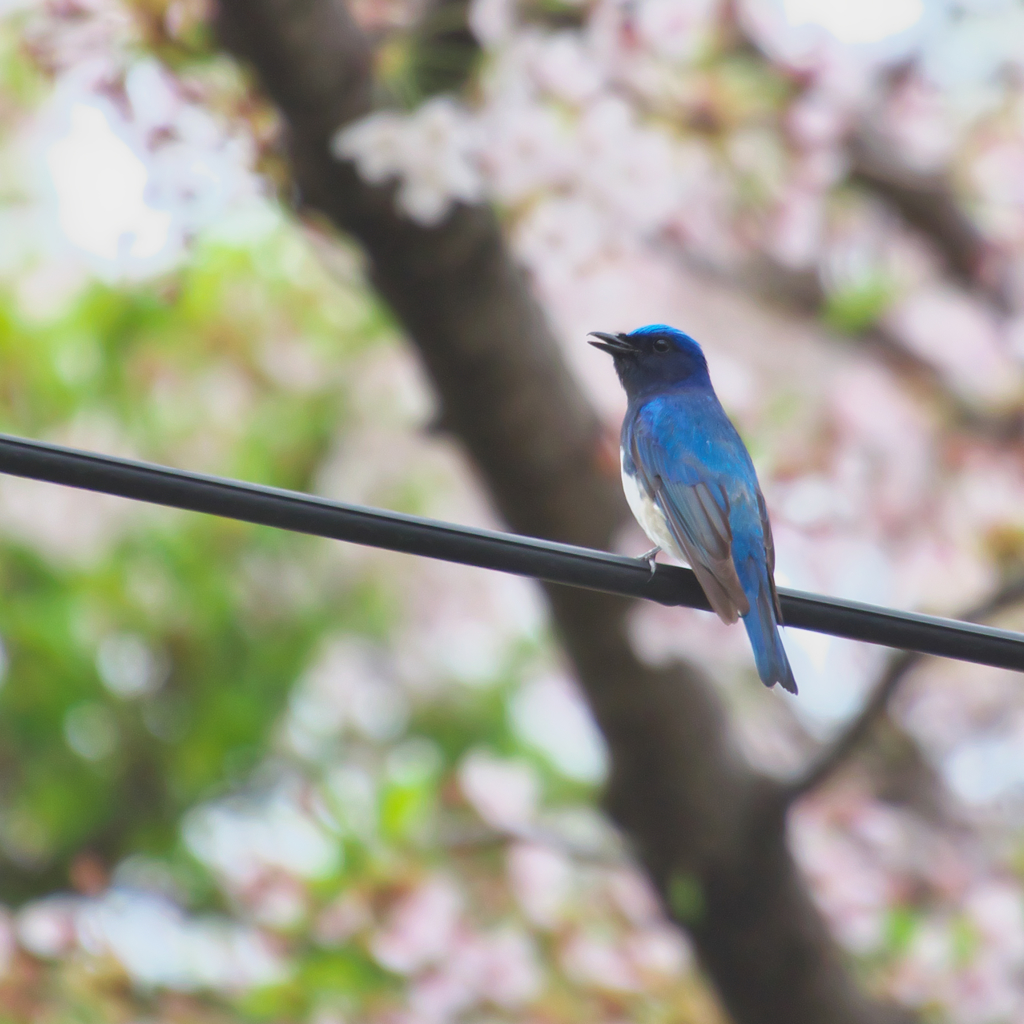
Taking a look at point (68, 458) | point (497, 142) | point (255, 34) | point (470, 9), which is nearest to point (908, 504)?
point (497, 142)

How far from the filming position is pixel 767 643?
9.48 feet

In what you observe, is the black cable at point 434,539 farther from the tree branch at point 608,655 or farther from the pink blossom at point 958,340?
the pink blossom at point 958,340

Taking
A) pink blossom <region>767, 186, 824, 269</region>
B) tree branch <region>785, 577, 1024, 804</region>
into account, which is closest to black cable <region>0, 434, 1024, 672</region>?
tree branch <region>785, 577, 1024, 804</region>

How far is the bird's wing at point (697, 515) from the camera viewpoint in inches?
114

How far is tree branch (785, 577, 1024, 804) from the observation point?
3508mm

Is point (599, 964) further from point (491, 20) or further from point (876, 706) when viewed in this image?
point (491, 20)

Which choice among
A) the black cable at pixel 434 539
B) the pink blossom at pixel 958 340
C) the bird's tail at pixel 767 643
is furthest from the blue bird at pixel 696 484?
the pink blossom at pixel 958 340

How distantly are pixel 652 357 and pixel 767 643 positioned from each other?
143 centimetres

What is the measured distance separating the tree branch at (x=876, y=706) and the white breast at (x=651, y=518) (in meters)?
0.68

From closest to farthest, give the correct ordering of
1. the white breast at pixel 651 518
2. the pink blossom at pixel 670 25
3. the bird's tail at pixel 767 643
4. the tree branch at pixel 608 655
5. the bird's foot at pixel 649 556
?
the bird's foot at pixel 649 556 → the bird's tail at pixel 767 643 → the white breast at pixel 651 518 → the tree branch at pixel 608 655 → the pink blossom at pixel 670 25

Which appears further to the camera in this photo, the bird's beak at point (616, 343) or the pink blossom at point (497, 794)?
the pink blossom at point (497, 794)

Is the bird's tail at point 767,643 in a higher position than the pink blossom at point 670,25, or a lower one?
lower

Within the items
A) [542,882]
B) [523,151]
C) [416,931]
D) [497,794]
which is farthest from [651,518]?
[542,882]

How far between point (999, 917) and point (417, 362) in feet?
10.3
